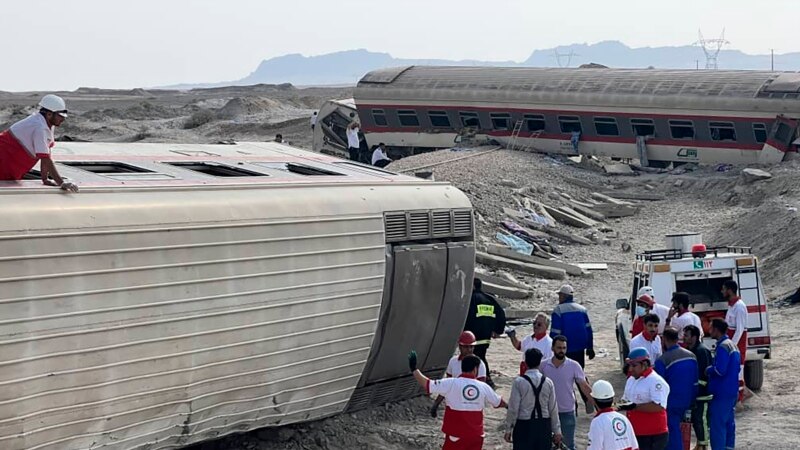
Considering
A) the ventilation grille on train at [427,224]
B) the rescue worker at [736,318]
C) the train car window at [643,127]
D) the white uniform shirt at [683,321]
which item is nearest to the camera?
the ventilation grille on train at [427,224]

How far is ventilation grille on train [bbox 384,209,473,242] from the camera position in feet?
41.2

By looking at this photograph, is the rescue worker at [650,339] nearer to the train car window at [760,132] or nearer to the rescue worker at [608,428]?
the rescue worker at [608,428]

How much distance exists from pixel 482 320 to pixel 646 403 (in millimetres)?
4059

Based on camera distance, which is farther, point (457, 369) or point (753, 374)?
point (753, 374)

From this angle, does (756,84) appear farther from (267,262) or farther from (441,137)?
(267,262)

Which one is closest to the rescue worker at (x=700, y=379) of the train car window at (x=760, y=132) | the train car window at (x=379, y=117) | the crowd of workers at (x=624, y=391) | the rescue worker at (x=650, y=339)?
the crowd of workers at (x=624, y=391)

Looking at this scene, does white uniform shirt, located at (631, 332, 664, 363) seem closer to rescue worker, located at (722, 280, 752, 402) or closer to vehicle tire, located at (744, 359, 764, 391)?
rescue worker, located at (722, 280, 752, 402)

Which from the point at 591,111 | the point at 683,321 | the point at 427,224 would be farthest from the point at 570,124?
the point at 683,321

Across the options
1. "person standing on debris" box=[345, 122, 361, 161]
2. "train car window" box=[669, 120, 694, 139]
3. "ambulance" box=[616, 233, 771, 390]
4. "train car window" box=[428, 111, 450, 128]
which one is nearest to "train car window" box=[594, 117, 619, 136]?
"train car window" box=[669, 120, 694, 139]

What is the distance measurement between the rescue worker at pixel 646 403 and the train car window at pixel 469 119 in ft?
91.4

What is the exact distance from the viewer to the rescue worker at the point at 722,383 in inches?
457

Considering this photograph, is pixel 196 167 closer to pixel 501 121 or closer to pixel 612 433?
pixel 612 433

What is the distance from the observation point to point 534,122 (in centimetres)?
3697

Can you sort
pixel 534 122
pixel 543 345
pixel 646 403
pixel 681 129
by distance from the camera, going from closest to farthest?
pixel 646 403
pixel 543 345
pixel 681 129
pixel 534 122
